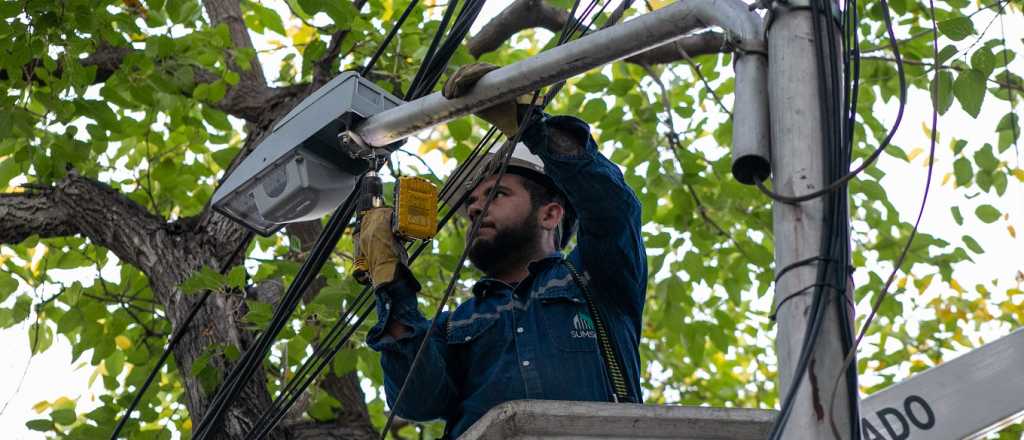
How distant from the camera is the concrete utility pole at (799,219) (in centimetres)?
253

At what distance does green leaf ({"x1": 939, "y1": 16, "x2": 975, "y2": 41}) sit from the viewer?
203 inches

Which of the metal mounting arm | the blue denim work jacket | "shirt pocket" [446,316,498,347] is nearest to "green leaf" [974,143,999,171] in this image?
the blue denim work jacket

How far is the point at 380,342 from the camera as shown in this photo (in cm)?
384

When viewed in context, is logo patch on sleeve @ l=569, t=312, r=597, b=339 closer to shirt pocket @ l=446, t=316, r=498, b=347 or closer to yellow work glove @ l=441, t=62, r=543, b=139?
shirt pocket @ l=446, t=316, r=498, b=347

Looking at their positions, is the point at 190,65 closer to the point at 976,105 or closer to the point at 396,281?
the point at 396,281

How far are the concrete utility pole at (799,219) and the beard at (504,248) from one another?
162 cm

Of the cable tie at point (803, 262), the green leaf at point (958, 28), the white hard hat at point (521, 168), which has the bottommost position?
the cable tie at point (803, 262)

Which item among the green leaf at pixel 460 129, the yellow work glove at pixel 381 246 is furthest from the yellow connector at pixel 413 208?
the green leaf at pixel 460 129

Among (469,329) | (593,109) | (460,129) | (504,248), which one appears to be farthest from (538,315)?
(593,109)

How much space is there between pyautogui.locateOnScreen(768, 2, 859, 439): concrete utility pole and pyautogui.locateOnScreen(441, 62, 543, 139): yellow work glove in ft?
2.76

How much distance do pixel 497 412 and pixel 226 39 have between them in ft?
12.8

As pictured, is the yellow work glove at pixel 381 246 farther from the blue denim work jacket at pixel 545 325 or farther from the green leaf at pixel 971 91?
the green leaf at pixel 971 91

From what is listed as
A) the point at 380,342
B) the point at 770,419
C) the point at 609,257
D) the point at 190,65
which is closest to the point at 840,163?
the point at 770,419

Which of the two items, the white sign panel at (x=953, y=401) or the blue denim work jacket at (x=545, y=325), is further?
the blue denim work jacket at (x=545, y=325)
